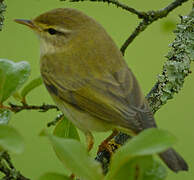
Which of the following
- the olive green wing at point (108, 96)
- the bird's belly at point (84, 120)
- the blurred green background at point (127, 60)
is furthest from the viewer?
the blurred green background at point (127, 60)

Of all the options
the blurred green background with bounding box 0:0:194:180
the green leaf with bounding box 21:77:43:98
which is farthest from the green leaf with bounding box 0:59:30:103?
the blurred green background with bounding box 0:0:194:180

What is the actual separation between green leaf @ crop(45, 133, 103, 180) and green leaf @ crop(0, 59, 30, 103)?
2.01 ft

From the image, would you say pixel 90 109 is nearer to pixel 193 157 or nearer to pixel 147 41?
pixel 193 157

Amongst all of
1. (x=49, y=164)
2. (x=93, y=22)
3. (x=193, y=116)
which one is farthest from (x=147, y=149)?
(x=193, y=116)

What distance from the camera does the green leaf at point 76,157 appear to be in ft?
4.62

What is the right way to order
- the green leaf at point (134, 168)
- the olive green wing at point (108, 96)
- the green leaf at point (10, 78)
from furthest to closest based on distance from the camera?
1. the olive green wing at point (108, 96)
2. the green leaf at point (10, 78)
3. the green leaf at point (134, 168)

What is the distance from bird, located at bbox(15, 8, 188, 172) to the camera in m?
2.41

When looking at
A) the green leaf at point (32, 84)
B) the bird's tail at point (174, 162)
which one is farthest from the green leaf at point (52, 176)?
the green leaf at point (32, 84)

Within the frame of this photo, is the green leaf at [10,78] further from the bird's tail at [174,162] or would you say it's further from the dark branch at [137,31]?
the dark branch at [137,31]

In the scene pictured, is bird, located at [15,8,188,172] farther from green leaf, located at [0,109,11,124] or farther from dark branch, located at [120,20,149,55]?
green leaf, located at [0,109,11,124]

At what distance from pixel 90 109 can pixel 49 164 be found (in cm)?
275

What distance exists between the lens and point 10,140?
1454 millimetres

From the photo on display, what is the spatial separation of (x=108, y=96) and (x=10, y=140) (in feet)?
3.58

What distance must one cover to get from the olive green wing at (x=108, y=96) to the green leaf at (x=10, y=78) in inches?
22.9
